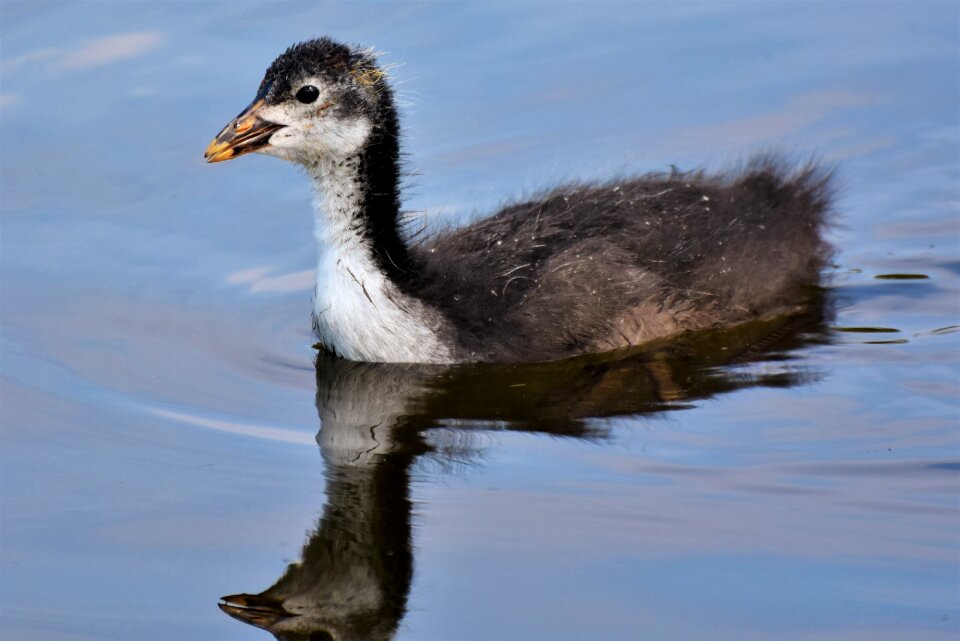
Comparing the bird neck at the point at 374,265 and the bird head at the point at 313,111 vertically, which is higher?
the bird head at the point at 313,111

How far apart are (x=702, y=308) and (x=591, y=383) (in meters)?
0.91


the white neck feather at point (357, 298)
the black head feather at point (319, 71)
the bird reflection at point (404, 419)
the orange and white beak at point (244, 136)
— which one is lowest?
the bird reflection at point (404, 419)

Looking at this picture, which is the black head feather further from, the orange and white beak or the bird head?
the orange and white beak

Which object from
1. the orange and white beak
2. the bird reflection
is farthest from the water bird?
the bird reflection

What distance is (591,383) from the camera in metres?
8.69

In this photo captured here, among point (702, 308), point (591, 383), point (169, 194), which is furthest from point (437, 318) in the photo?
point (169, 194)

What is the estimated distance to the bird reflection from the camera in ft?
22.1

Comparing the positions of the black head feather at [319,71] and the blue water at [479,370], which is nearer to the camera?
the blue water at [479,370]

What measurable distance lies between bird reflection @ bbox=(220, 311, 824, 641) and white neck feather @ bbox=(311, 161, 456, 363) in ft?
0.39

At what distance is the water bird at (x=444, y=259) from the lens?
28.4 ft

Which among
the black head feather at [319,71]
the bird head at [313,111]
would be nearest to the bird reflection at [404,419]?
the bird head at [313,111]

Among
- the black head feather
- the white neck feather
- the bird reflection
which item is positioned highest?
the black head feather

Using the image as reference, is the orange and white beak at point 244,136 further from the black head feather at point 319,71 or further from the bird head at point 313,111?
the black head feather at point 319,71

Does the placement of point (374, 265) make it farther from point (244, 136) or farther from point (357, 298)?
point (244, 136)
